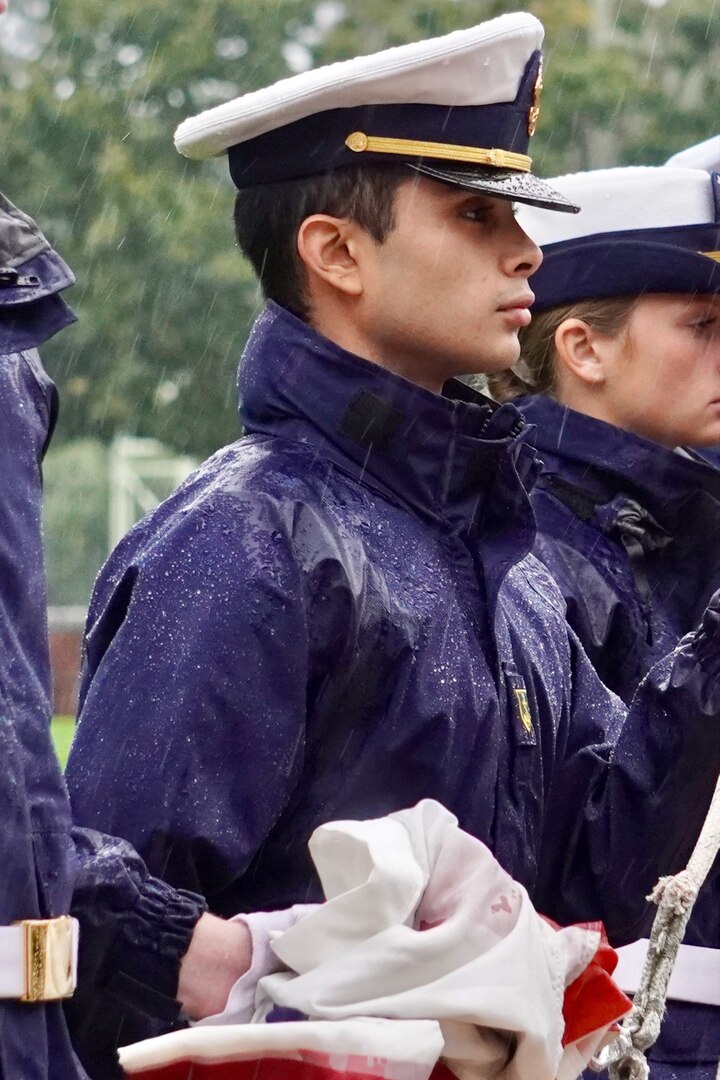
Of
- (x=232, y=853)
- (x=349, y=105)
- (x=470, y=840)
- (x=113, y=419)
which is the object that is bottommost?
(x=113, y=419)

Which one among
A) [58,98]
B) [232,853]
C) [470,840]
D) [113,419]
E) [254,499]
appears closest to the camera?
[470,840]

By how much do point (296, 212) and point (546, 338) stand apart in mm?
1080

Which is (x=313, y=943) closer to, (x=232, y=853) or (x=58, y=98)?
(x=232, y=853)

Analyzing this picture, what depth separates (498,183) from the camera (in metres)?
3.21

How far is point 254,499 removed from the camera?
299cm

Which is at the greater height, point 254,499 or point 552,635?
point 254,499

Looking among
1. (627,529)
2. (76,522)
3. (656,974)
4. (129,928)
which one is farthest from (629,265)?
(76,522)

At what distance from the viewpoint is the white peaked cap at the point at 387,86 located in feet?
10.5

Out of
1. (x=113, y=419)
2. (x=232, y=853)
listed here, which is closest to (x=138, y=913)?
(x=232, y=853)

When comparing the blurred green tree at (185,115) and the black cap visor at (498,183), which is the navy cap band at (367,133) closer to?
the black cap visor at (498,183)

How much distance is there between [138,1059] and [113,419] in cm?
2078

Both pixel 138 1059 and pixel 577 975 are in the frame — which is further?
pixel 577 975

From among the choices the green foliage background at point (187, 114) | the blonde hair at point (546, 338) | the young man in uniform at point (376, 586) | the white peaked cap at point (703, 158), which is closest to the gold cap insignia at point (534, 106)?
the young man in uniform at point (376, 586)

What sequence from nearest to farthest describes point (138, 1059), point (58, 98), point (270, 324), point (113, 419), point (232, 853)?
point (138, 1059), point (232, 853), point (270, 324), point (58, 98), point (113, 419)
